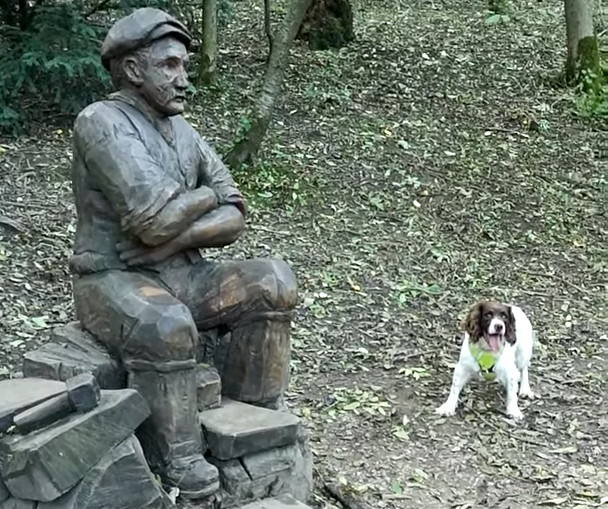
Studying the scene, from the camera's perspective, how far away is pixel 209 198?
3975mm

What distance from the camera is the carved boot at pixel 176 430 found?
3.86 m

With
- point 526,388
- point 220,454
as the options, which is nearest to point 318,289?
point 526,388

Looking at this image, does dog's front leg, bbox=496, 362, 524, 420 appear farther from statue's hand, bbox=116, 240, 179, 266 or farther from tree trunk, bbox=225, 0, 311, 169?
tree trunk, bbox=225, 0, 311, 169

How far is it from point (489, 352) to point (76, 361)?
2.76 metres

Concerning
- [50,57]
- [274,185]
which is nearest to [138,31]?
[50,57]

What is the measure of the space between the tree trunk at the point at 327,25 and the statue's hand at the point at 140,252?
29.3ft

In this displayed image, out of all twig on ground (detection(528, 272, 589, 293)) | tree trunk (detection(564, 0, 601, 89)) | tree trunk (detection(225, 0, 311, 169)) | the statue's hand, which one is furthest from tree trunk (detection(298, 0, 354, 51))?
the statue's hand

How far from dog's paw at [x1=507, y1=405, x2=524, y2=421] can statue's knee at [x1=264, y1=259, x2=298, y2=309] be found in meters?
2.23

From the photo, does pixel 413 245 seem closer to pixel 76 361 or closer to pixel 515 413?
pixel 515 413

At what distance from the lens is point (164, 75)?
157 inches

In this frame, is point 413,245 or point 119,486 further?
point 413,245

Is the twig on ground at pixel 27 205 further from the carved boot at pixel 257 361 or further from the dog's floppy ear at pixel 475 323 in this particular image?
the carved boot at pixel 257 361

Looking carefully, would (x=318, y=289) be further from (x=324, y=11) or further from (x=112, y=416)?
(x=324, y=11)

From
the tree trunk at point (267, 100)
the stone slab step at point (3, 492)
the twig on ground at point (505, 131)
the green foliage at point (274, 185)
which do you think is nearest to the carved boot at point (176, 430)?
the stone slab step at point (3, 492)
